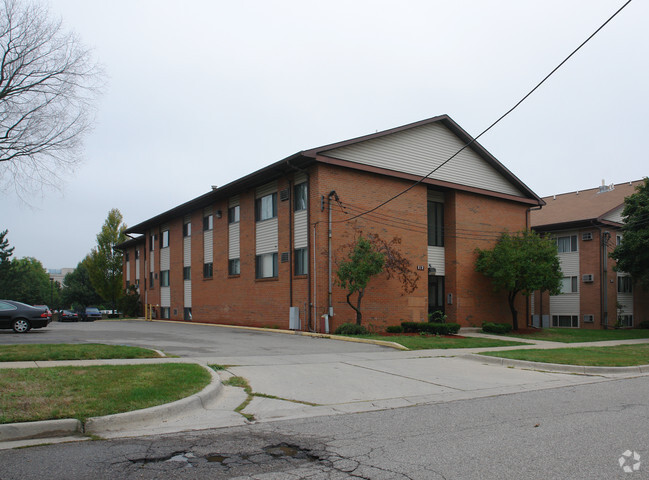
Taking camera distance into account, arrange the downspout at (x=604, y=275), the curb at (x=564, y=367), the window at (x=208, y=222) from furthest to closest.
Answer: the downspout at (x=604, y=275), the window at (x=208, y=222), the curb at (x=564, y=367)

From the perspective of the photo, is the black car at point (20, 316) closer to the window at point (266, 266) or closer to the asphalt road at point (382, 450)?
the window at point (266, 266)

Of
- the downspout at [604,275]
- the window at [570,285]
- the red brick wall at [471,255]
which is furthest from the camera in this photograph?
the window at [570,285]

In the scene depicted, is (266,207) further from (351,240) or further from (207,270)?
(207,270)

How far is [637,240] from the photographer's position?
28.0m

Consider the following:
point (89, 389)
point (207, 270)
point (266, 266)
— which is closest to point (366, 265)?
point (266, 266)

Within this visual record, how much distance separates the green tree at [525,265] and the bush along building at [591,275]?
8.83 meters

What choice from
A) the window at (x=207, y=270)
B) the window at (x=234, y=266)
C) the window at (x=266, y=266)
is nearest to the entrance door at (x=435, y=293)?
the window at (x=266, y=266)

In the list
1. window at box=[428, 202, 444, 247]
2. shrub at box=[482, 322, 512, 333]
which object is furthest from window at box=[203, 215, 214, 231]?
shrub at box=[482, 322, 512, 333]

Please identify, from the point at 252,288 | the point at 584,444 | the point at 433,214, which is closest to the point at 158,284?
the point at 252,288

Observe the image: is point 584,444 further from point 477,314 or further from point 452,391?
point 477,314

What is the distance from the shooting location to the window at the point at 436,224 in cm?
2711

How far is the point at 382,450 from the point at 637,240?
27.1 meters

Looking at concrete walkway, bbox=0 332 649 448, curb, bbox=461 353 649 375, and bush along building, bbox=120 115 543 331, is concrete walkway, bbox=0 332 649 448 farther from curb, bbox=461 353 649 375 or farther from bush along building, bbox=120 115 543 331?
bush along building, bbox=120 115 543 331

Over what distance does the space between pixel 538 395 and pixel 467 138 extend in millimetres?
19751
